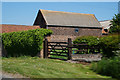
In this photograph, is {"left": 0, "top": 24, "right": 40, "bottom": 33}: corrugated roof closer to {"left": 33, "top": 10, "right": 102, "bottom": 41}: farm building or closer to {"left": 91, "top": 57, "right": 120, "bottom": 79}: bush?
{"left": 33, "top": 10, "right": 102, "bottom": 41}: farm building

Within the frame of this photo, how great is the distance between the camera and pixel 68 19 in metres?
38.5

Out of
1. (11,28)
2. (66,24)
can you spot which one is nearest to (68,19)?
(66,24)

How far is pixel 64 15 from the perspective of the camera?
131ft

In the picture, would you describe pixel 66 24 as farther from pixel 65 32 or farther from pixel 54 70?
pixel 54 70

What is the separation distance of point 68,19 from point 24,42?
21.5m

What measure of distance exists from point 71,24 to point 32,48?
20.9 m

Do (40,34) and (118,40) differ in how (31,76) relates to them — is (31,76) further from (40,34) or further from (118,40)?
(40,34)

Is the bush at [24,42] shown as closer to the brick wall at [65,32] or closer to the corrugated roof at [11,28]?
the corrugated roof at [11,28]

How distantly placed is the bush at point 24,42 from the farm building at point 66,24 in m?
13.6

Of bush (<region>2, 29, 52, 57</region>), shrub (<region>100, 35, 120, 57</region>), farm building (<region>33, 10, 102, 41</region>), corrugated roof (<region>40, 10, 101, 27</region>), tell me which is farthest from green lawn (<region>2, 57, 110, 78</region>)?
corrugated roof (<region>40, 10, 101, 27</region>)

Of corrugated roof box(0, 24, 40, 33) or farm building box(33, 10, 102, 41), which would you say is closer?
corrugated roof box(0, 24, 40, 33)

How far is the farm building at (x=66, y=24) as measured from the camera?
116ft

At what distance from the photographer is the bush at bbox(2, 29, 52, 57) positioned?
1655cm

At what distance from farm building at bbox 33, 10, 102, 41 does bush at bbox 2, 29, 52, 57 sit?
1362cm
